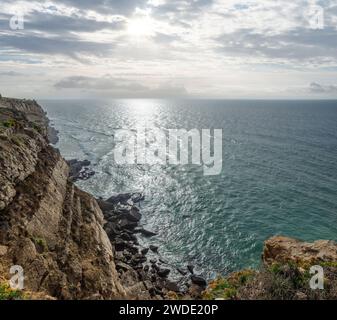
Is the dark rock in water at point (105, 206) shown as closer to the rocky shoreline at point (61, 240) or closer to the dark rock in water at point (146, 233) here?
the rocky shoreline at point (61, 240)

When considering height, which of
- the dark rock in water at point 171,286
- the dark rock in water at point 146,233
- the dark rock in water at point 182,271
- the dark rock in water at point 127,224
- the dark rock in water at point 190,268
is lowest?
the dark rock in water at point 171,286

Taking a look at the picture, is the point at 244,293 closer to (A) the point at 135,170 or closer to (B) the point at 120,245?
(B) the point at 120,245

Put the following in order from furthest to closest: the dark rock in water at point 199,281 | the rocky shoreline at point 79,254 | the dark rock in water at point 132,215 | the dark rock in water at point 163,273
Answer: the dark rock in water at point 132,215 < the dark rock in water at point 163,273 < the dark rock in water at point 199,281 < the rocky shoreline at point 79,254

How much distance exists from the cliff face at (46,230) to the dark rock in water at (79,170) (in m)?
36.5

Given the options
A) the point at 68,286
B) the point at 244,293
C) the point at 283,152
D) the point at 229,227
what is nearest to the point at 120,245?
the point at 229,227

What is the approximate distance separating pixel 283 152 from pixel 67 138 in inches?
3676

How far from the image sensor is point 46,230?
30203 mm

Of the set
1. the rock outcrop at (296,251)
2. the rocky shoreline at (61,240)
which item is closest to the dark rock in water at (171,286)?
the rocky shoreline at (61,240)

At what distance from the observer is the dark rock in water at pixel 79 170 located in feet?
265

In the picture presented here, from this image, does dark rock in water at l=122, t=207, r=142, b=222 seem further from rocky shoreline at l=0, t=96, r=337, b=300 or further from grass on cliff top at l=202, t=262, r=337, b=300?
grass on cliff top at l=202, t=262, r=337, b=300

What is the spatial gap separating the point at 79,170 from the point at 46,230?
5855 centimetres

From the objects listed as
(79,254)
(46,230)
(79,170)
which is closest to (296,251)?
(79,254)

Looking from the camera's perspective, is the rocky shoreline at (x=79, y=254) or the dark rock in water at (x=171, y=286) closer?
the rocky shoreline at (x=79, y=254)

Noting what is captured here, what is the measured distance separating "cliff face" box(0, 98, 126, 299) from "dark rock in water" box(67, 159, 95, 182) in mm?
36531
